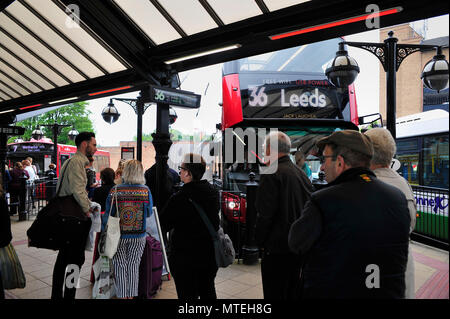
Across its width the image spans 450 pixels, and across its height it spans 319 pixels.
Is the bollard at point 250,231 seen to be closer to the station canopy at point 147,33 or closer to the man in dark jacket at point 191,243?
the station canopy at point 147,33

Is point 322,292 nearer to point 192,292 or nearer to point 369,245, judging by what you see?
point 369,245

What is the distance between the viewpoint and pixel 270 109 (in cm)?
656

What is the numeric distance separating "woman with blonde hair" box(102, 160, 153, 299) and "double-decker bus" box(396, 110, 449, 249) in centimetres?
734

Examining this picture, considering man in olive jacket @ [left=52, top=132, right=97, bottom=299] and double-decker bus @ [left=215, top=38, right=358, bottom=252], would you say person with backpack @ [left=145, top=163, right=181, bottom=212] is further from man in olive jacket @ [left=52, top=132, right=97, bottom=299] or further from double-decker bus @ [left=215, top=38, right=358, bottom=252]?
double-decker bus @ [left=215, top=38, right=358, bottom=252]

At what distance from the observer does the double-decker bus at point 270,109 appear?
21.3 feet

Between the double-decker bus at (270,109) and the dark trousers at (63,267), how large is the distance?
3.04 meters

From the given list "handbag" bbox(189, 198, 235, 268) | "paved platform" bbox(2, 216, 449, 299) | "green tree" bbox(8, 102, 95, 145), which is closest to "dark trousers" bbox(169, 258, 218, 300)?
"handbag" bbox(189, 198, 235, 268)

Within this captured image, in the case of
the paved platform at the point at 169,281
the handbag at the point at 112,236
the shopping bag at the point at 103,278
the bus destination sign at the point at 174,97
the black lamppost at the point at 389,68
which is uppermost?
the black lamppost at the point at 389,68

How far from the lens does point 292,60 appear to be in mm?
6957

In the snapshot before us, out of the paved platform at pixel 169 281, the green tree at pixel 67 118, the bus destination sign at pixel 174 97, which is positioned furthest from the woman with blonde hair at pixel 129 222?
the green tree at pixel 67 118

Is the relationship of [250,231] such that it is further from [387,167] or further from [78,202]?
[387,167]

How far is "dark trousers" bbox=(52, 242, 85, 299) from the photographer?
3828 millimetres
